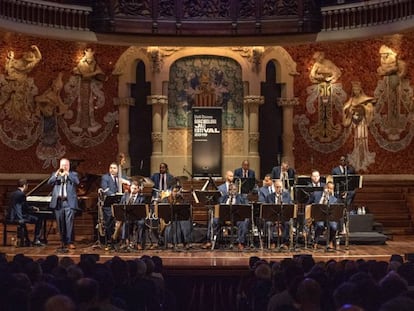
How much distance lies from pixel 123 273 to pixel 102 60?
15.1 m

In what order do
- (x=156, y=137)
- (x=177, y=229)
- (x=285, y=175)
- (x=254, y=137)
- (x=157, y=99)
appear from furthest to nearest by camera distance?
(x=254, y=137) < (x=156, y=137) < (x=157, y=99) < (x=285, y=175) < (x=177, y=229)

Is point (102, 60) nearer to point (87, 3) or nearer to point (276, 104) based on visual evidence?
point (87, 3)

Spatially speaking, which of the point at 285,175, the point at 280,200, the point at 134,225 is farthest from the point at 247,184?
the point at 134,225

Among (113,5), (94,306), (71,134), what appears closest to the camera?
(94,306)

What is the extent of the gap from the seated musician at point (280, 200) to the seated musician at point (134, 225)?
256 cm

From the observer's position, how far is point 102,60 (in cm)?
2138

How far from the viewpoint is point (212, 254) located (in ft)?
44.4

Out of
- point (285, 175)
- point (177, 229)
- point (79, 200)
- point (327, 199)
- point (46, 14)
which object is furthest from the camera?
point (46, 14)

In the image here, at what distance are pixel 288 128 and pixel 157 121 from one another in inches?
148

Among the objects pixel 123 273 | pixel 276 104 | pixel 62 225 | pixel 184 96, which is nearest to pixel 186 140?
pixel 184 96

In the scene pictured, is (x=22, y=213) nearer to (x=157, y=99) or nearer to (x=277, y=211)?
(x=277, y=211)

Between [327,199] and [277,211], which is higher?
[327,199]

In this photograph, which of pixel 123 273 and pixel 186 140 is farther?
pixel 186 140

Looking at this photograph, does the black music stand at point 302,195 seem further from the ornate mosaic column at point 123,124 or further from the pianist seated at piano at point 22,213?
the ornate mosaic column at point 123,124
